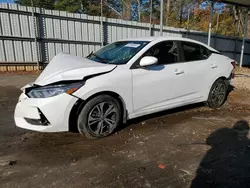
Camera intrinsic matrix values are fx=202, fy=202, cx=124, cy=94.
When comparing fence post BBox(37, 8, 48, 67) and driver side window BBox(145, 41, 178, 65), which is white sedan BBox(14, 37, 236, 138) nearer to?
driver side window BBox(145, 41, 178, 65)

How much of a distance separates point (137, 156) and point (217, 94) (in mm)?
2998

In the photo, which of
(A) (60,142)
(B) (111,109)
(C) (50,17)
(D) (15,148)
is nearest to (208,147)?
(B) (111,109)

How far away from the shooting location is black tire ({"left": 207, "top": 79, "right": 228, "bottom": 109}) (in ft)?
15.5

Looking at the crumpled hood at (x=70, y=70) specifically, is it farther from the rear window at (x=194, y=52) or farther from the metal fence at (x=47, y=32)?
the metal fence at (x=47, y=32)

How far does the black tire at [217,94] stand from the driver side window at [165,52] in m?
1.42

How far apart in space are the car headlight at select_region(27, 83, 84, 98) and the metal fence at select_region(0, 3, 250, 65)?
7193 mm

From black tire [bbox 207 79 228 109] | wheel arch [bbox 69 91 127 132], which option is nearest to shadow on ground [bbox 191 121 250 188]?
black tire [bbox 207 79 228 109]

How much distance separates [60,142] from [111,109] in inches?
37.6

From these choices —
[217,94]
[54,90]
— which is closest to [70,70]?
[54,90]

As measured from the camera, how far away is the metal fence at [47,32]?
8.68 m

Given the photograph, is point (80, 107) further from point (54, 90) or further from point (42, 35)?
point (42, 35)

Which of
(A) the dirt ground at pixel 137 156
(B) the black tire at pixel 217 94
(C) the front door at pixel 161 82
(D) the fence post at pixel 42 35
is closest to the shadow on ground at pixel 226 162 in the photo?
(A) the dirt ground at pixel 137 156

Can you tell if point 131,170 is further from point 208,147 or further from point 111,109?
point 208,147

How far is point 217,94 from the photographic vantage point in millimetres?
4824
